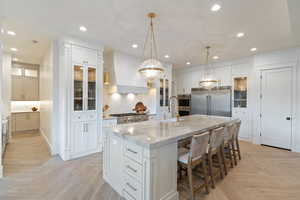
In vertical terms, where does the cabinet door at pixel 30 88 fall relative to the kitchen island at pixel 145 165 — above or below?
above

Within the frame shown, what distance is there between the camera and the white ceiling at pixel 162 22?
2240 millimetres

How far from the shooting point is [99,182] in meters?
2.51

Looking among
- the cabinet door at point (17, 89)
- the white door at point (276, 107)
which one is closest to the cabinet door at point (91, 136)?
the cabinet door at point (17, 89)

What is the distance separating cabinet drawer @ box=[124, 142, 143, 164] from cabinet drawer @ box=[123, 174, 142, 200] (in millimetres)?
297

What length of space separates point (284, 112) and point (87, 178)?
216 inches

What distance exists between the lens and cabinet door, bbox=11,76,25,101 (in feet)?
19.3

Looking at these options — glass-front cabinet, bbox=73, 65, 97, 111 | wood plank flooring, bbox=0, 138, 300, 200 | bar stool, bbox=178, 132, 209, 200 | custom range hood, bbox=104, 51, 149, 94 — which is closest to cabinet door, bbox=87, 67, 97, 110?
glass-front cabinet, bbox=73, 65, 97, 111

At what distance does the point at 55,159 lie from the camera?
3.44m

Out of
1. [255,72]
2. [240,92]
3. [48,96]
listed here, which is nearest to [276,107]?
[240,92]

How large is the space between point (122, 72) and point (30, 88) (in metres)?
4.61

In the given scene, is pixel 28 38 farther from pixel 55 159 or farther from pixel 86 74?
pixel 55 159

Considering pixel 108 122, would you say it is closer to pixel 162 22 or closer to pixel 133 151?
pixel 133 151

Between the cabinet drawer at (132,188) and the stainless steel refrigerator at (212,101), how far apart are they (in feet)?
15.4

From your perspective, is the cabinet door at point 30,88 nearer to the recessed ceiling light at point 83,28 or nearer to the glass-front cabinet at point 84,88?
the glass-front cabinet at point 84,88
